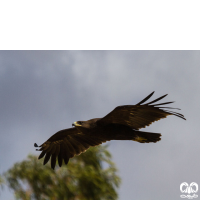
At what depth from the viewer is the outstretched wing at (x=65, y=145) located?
29.5 ft

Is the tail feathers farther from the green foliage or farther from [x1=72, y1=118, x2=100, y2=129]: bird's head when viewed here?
the green foliage

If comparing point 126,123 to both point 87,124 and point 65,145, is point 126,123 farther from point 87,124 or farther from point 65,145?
point 65,145

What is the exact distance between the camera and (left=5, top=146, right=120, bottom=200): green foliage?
1155 cm

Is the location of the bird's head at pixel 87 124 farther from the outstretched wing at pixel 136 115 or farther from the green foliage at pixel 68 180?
the green foliage at pixel 68 180

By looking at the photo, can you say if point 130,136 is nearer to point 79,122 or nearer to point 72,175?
point 79,122

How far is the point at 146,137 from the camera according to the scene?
301 inches

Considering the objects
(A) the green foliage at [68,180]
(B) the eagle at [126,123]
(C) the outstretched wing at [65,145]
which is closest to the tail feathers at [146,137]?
(B) the eagle at [126,123]

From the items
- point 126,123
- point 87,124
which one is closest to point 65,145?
point 87,124

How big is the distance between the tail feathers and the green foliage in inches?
179

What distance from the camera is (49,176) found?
1191 centimetres

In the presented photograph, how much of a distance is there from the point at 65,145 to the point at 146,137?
263 centimetres

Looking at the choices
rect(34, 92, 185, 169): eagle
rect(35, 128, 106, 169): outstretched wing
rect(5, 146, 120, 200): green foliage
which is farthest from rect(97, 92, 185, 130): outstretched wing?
rect(5, 146, 120, 200): green foliage
